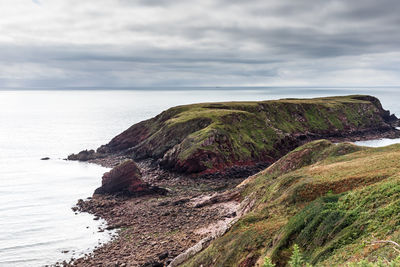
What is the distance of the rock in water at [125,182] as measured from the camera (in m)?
66.9

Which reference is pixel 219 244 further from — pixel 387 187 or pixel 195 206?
pixel 195 206

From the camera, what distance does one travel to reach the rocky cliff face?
88.4 m

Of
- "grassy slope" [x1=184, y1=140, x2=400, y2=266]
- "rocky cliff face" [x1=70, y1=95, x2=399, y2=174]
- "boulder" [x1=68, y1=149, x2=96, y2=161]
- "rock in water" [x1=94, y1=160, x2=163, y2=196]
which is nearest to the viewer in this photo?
"grassy slope" [x1=184, y1=140, x2=400, y2=266]

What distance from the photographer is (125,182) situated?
67.8 meters

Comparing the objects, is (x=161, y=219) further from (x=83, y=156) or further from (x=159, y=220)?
(x=83, y=156)

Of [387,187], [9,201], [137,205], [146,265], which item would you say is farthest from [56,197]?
[387,187]

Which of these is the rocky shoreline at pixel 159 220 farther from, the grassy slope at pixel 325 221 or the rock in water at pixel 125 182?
the grassy slope at pixel 325 221

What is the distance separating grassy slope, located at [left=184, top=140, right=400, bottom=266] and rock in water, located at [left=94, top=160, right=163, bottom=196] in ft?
115

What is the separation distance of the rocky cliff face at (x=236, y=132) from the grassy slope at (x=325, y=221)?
50.6 meters

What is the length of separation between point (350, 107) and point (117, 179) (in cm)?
13915

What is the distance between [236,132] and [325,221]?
3116 inches

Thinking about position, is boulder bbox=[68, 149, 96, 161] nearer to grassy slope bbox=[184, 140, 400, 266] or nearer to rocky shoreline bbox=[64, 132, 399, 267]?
rocky shoreline bbox=[64, 132, 399, 267]

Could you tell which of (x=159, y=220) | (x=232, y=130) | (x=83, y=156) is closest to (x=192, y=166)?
(x=232, y=130)

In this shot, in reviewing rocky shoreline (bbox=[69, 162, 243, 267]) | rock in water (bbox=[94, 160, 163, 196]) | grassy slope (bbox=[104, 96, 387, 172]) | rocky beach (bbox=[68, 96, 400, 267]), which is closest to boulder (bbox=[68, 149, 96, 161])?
rocky beach (bbox=[68, 96, 400, 267])
